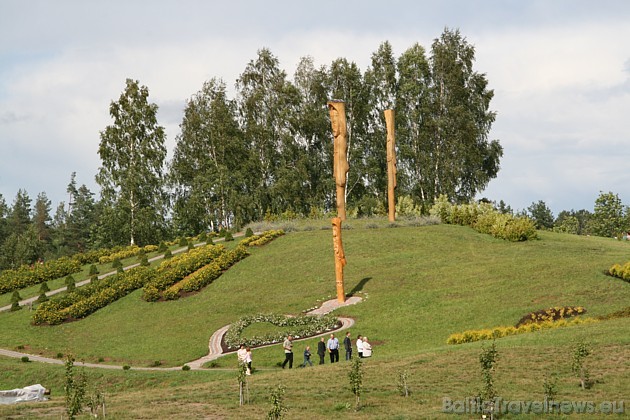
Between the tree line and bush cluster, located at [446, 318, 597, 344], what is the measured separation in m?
40.6

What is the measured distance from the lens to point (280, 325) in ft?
133

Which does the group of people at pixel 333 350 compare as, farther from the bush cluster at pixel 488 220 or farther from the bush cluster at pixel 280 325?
the bush cluster at pixel 488 220

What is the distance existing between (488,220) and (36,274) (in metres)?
37.8

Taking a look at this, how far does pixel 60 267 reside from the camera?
2525 inches

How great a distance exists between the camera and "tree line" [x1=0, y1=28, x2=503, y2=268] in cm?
7775

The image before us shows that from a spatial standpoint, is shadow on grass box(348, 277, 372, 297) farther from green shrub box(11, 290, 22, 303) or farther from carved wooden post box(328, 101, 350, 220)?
green shrub box(11, 290, 22, 303)

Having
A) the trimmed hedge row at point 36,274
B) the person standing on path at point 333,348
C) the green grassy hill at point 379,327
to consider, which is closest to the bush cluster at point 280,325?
the green grassy hill at point 379,327

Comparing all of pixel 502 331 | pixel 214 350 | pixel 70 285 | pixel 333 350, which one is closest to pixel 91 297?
pixel 70 285

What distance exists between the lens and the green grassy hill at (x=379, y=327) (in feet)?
78.0

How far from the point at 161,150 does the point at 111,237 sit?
10660mm

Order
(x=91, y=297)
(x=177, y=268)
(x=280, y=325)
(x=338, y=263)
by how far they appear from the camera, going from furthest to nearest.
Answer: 1. (x=177, y=268)
2. (x=91, y=297)
3. (x=338, y=263)
4. (x=280, y=325)

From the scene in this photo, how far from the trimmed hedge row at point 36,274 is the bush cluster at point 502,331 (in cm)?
4107

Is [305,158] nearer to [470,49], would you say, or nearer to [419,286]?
[470,49]

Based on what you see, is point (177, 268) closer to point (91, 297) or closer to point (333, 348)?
point (91, 297)
